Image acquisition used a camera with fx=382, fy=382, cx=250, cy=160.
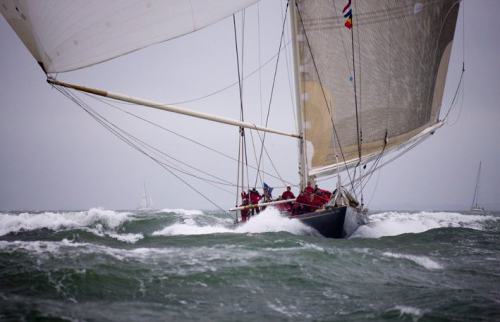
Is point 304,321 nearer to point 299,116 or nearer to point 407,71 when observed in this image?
point 299,116

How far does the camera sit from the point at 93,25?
28.1ft

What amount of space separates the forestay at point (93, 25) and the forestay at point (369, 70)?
7187 mm

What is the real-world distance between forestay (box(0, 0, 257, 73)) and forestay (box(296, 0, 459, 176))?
7187 mm

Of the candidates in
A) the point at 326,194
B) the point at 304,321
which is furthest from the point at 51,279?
the point at 326,194

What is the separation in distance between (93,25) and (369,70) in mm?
11927

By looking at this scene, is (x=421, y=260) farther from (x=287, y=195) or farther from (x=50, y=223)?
(x=50, y=223)

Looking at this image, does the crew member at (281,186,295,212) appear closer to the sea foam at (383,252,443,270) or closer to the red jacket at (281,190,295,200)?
the red jacket at (281,190,295,200)

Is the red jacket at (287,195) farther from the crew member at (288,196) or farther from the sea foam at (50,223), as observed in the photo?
the sea foam at (50,223)

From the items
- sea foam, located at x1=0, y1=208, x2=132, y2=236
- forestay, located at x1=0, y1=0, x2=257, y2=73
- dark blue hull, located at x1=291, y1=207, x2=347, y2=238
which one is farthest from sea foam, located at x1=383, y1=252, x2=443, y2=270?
sea foam, located at x1=0, y1=208, x2=132, y2=236

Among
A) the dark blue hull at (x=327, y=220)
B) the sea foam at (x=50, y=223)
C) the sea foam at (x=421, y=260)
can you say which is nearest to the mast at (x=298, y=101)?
the dark blue hull at (x=327, y=220)

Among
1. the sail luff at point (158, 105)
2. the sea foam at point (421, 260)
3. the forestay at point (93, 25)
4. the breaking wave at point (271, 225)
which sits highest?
the forestay at point (93, 25)

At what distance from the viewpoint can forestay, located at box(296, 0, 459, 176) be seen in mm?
16219

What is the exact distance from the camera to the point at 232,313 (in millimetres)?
5441

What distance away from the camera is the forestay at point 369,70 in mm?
16219
